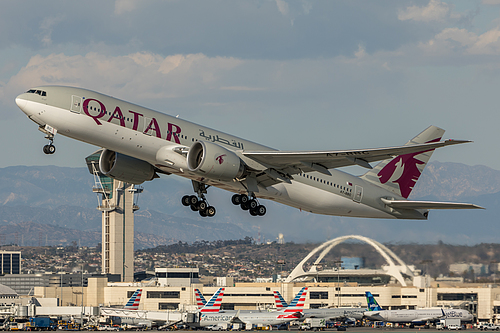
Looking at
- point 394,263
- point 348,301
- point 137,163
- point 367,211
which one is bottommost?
point 348,301

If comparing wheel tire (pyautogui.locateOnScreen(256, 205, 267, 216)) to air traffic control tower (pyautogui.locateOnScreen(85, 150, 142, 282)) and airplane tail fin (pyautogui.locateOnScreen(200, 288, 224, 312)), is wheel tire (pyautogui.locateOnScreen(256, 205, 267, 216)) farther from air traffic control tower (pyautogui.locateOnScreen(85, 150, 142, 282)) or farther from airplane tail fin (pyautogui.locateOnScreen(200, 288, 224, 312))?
air traffic control tower (pyautogui.locateOnScreen(85, 150, 142, 282))

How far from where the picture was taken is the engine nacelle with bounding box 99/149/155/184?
135 ft

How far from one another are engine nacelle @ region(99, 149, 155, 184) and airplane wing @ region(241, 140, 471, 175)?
6426 mm

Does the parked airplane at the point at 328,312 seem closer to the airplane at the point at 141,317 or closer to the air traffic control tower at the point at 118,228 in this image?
the airplane at the point at 141,317

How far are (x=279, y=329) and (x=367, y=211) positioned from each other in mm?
27955

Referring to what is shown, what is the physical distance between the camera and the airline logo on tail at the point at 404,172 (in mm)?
47594

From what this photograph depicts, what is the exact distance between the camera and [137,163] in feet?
137

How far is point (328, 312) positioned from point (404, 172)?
30810 mm

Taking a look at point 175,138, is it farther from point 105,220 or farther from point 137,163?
point 105,220

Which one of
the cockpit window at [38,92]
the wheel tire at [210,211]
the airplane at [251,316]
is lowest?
the airplane at [251,316]

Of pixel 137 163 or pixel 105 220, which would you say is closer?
pixel 137 163

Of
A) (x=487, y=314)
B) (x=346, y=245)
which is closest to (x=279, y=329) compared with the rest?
(x=346, y=245)

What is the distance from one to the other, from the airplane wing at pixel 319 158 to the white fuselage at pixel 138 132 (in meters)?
1.11

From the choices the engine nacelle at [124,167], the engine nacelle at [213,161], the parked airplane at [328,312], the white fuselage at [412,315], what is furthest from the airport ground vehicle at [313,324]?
the engine nacelle at [213,161]
